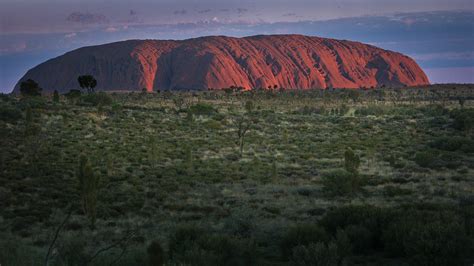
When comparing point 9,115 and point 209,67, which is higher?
point 209,67

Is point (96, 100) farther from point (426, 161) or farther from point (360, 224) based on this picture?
point (360, 224)

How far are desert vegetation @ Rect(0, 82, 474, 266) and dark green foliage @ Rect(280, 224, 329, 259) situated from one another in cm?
3

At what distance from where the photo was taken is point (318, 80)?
181m

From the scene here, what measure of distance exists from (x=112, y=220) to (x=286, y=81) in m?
167

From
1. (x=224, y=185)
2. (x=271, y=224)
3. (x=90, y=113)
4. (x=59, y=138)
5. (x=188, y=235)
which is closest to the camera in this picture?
(x=188, y=235)

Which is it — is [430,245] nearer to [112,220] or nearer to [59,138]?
[112,220]

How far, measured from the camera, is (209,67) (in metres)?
160

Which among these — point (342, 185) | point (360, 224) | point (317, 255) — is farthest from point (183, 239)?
point (342, 185)

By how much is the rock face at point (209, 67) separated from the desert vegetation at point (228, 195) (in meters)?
121

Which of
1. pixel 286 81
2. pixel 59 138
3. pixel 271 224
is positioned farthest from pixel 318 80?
pixel 271 224

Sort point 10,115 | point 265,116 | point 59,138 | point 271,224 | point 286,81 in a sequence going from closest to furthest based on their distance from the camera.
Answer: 1. point 271,224
2. point 59,138
3. point 10,115
4. point 265,116
5. point 286,81

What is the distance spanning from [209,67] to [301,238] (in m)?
152

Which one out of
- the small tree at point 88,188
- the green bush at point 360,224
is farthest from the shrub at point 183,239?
the small tree at point 88,188

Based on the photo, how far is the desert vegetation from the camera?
8828 mm
